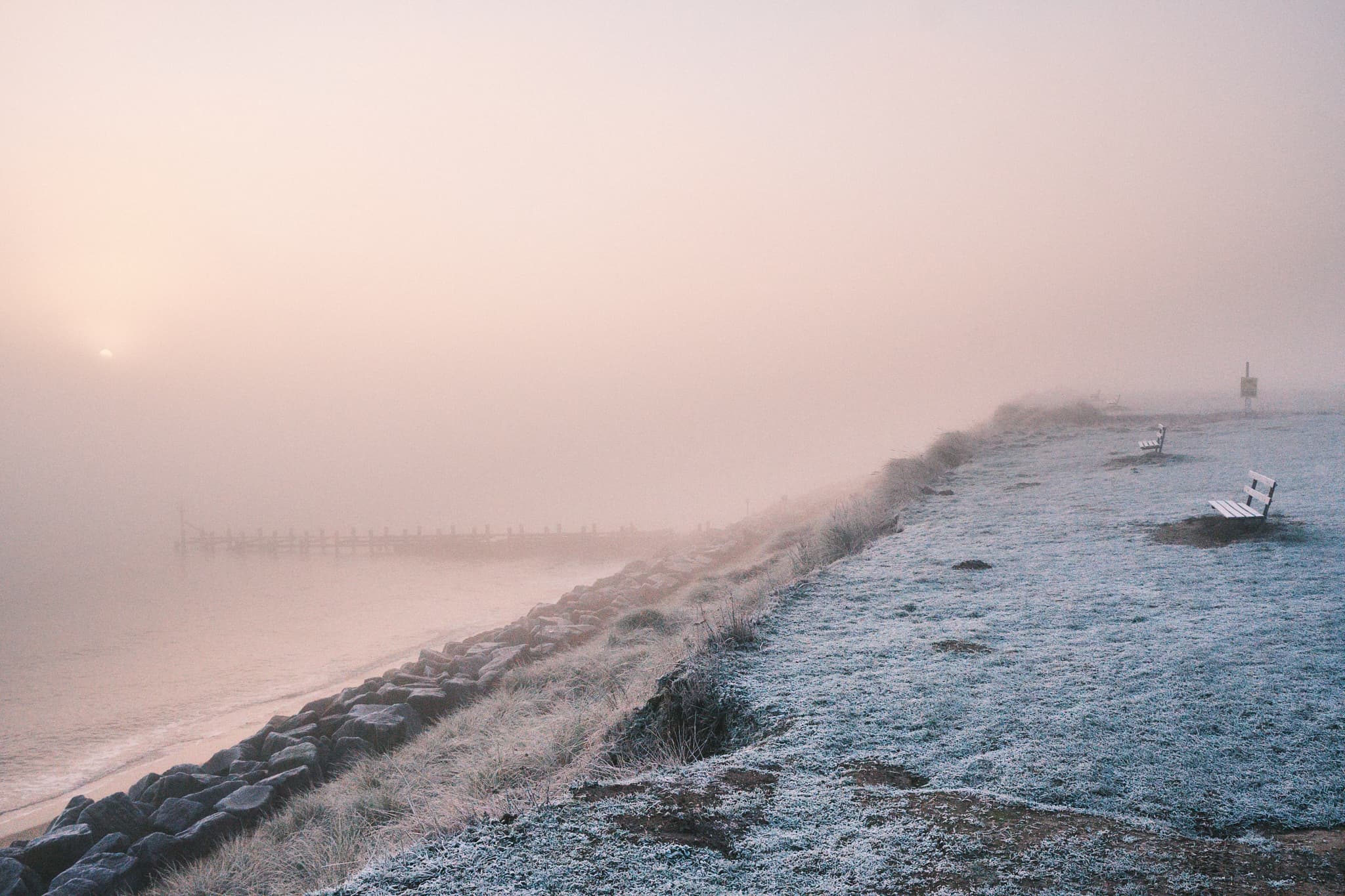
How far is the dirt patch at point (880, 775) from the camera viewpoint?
129 inches

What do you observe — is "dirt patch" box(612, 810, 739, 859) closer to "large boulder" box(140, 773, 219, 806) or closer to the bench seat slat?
the bench seat slat

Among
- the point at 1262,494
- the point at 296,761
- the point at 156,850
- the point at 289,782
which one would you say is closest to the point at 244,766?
the point at 296,761

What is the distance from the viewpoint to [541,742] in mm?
6195

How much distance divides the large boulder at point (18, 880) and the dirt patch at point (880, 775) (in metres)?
8.26

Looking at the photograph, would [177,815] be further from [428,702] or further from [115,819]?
[428,702]

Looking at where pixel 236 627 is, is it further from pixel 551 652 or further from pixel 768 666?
pixel 768 666

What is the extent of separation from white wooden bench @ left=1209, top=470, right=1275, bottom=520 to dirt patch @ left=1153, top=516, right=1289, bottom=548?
0.10m

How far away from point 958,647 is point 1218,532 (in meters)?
5.00

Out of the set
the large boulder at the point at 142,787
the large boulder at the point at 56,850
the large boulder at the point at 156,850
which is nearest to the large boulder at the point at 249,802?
the large boulder at the point at 156,850

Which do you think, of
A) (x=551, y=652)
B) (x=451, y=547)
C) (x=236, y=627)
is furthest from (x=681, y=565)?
(x=451, y=547)

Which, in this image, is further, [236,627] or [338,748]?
[236,627]

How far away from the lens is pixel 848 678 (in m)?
4.54

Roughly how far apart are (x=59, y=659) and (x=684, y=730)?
24.9 metres

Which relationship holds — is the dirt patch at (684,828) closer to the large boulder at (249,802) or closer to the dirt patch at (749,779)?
the dirt patch at (749,779)
